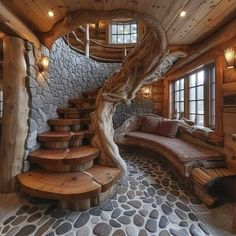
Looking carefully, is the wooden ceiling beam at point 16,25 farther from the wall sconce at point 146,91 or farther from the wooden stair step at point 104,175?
the wall sconce at point 146,91

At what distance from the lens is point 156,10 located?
1.89 meters

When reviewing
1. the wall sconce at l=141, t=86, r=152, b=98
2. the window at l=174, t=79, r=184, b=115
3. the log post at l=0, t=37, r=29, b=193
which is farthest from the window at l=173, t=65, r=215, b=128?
the log post at l=0, t=37, r=29, b=193

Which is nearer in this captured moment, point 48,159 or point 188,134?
point 48,159

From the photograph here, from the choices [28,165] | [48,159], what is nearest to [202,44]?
[48,159]

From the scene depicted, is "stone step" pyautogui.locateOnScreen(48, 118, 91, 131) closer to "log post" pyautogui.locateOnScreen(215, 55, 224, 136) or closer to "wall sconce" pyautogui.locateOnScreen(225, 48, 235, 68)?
"log post" pyautogui.locateOnScreen(215, 55, 224, 136)

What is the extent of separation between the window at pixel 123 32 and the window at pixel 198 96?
2.94 metres

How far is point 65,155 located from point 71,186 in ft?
1.66

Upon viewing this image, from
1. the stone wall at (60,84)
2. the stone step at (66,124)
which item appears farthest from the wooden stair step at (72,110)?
the stone step at (66,124)

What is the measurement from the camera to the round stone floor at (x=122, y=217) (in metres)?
1.64

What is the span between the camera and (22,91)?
2.23 meters

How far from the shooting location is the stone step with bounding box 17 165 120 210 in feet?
5.79

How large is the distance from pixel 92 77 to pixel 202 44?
3.01 metres

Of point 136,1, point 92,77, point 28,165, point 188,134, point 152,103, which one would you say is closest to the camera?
point 136,1

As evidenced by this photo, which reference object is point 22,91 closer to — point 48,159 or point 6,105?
point 6,105
